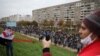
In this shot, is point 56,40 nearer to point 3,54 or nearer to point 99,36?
point 3,54

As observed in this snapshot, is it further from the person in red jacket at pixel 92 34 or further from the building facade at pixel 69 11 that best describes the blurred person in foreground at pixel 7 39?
the building facade at pixel 69 11

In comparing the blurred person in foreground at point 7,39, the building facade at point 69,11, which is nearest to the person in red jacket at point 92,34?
the blurred person in foreground at point 7,39

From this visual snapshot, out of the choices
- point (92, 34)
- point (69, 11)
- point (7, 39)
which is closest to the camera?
point (92, 34)

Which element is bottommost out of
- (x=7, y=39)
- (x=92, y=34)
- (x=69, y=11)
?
(x=69, y=11)

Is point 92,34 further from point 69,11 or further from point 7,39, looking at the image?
point 69,11

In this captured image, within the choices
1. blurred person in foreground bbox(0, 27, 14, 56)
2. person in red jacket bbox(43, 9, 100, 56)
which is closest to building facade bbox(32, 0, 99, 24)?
blurred person in foreground bbox(0, 27, 14, 56)

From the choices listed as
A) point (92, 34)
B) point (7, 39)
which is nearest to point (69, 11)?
point (7, 39)

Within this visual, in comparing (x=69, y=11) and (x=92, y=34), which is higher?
(x=92, y=34)

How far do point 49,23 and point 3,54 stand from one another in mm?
87561

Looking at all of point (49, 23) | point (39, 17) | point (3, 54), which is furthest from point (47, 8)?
point (3, 54)

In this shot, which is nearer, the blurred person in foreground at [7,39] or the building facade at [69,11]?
the blurred person in foreground at [7,39]

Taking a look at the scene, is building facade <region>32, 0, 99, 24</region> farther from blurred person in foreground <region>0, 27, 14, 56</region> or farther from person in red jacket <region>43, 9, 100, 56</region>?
person in red jacket <region>43, 9, 100, 56</region>

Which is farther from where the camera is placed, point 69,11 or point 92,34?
point 69,11

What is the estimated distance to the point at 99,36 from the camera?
5.32 feet
